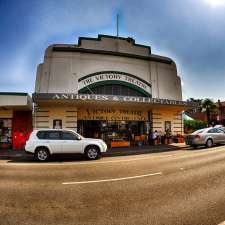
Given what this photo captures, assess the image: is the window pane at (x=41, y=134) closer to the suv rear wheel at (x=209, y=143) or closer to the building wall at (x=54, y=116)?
the building wall at (x=54, y=116)

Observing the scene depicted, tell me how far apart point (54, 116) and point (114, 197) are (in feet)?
48.1

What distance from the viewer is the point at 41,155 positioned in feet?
41.1

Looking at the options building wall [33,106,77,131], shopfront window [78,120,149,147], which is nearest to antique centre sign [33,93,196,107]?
building wall [33,106,77,131]

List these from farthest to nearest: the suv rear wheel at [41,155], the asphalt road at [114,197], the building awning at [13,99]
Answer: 1. the building awning at [13,99]
2. the suv rear wheel at [41,155]
3. the asphalt road at [114,197]

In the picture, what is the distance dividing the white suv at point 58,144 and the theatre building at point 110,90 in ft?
16.2

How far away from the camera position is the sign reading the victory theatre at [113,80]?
68.7 ft

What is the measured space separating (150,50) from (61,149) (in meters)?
16.6

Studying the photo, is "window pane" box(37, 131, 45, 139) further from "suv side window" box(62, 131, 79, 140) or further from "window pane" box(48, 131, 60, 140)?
"suv side window" box(62, 131, 79, 140)

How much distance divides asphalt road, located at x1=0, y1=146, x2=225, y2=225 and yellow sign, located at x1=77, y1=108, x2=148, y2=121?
38.7 feet

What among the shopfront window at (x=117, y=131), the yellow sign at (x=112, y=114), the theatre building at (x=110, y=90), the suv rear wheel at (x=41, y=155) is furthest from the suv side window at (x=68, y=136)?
the yellow sign at (x=112, y=114)

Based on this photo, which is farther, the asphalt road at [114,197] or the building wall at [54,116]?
the building wall at [54,116]

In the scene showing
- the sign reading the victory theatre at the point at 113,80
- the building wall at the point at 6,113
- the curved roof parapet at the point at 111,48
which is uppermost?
the curved roof parapet at the point at 111,48

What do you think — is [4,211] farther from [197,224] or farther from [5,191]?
[197,224]

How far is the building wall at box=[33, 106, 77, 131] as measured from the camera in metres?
19.0
